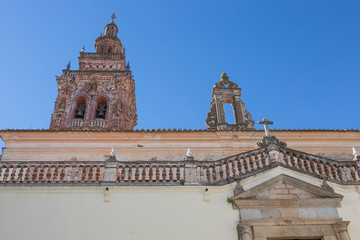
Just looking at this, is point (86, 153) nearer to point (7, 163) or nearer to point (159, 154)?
point (159, 154)

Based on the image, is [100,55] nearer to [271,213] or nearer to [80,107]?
[80,107]

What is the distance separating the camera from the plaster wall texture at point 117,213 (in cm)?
801

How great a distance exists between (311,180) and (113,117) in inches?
576

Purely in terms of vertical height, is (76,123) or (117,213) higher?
(76,123)

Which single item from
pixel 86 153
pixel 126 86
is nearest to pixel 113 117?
pixel 126 86

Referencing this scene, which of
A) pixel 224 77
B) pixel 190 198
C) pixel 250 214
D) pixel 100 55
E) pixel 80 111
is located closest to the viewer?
pixel 250 214

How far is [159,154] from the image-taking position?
12.7 meters

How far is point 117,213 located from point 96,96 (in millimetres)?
15077

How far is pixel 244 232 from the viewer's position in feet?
25.9

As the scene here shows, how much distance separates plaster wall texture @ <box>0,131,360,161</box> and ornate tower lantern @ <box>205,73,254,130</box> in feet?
4.73

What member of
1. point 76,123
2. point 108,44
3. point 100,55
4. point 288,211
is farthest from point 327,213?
point 108,44

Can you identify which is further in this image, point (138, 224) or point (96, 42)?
point (96, 42)

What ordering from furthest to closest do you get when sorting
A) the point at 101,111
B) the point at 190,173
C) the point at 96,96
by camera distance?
the point at 96,96
the point at 101,111
the point at 190,173

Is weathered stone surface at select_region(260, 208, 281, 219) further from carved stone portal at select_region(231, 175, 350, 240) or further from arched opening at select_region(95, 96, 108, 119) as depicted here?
arched opening at select_region(95, 96, 108, 119)
